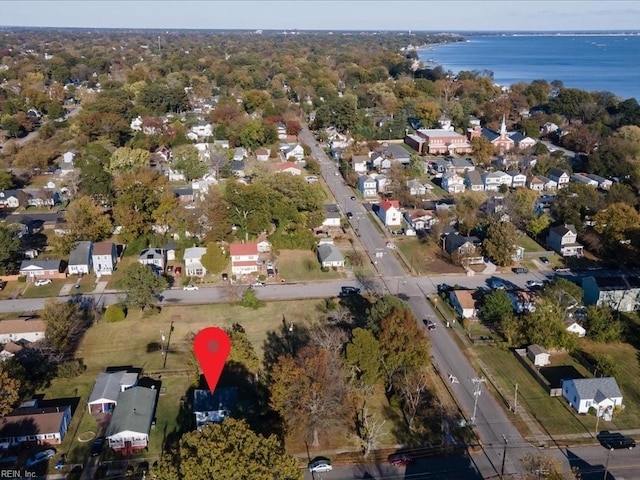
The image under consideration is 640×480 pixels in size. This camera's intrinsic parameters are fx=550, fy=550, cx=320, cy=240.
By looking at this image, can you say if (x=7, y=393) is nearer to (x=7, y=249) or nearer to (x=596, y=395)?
(x=7, y=249)

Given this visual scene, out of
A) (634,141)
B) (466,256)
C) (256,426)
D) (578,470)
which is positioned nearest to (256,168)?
(466,256)

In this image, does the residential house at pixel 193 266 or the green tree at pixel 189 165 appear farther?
the green tree at pixel 189 165

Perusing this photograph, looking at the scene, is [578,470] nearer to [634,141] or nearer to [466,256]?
[466,256]

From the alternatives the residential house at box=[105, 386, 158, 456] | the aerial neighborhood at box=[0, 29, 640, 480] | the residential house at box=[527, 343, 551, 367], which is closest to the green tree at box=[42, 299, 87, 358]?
the aerial neighborhood at box=[0, 29, 640, 480]

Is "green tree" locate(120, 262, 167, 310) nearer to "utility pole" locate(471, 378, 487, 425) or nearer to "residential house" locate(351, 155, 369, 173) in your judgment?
"utility pole" locate(471, 378, 487, 425)

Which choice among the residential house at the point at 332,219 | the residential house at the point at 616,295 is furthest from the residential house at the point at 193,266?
the residential house at the point at 616,295

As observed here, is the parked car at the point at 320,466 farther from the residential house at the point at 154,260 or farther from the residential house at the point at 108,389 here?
the residential house at the point at 154,260
